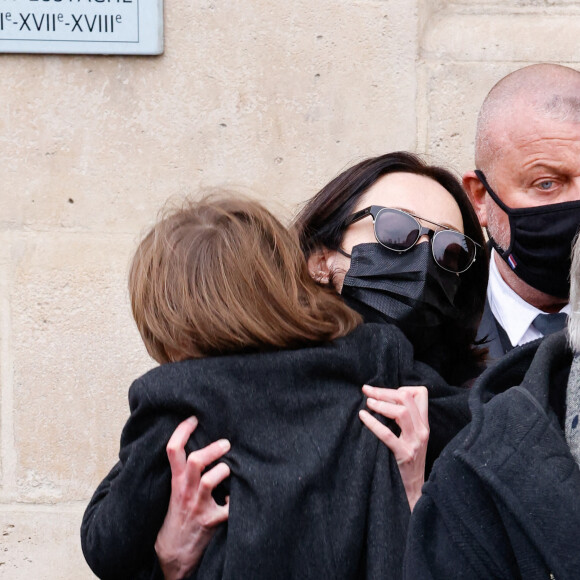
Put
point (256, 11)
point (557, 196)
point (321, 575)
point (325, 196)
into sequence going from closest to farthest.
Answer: point (321, 575)
point (325, 196)
point (557, 196)
point (256, 11)

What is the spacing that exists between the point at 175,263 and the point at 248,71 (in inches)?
57.3

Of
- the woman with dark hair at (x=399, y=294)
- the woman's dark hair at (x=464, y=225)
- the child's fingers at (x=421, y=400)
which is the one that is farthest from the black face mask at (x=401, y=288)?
the child's fingers at (x=421, y=400)

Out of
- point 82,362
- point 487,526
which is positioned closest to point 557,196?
point 487,526

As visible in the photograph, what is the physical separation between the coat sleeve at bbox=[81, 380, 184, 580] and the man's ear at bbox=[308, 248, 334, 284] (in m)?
0.56

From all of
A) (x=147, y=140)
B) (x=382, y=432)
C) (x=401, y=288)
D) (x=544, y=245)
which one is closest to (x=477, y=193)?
(x=544, y=245)

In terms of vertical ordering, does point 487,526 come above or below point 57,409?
above

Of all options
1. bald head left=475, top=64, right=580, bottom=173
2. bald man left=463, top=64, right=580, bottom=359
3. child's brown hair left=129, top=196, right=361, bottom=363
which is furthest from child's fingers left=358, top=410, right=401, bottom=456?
bald head left=475, top=64, right=580, bottom=173

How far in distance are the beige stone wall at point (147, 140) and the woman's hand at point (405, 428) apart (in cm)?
143

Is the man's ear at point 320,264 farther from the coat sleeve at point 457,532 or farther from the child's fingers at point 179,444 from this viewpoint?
the coat sleeve at point 457,532

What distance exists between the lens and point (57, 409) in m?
3.04

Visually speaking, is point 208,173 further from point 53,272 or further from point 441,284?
point 441,284

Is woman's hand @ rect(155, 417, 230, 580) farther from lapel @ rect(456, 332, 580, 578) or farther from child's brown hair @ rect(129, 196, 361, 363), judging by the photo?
lapel @ rect(456, 332, 580, 578)

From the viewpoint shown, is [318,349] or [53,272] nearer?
[318,349]

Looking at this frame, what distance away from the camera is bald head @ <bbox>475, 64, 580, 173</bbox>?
2607mm
